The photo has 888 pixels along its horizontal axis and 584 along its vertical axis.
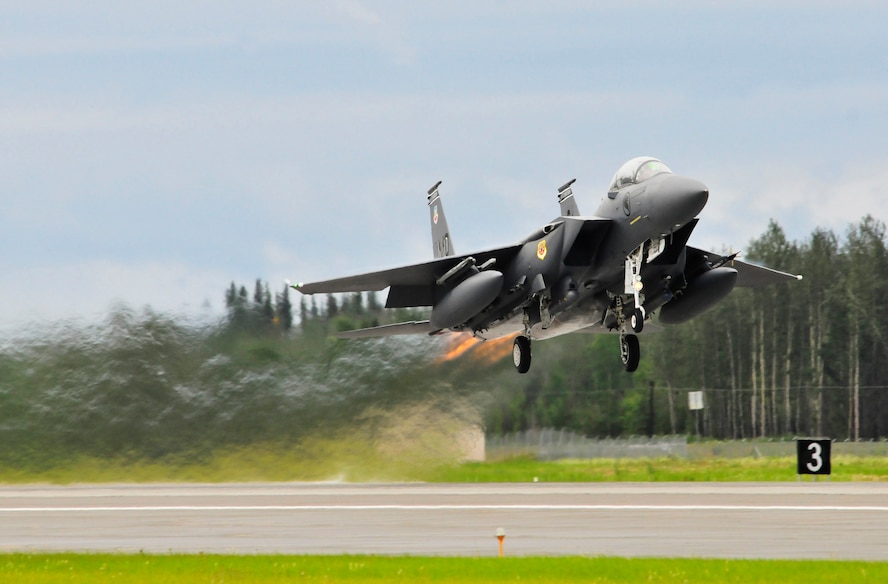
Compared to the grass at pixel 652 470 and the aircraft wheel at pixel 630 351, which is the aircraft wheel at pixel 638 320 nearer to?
the aircraft wheel at pixel 630 351

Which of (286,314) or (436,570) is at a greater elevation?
(286,314)

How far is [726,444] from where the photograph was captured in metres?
38.8

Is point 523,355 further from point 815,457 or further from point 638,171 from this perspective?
point 815,457

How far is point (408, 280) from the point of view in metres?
25.3

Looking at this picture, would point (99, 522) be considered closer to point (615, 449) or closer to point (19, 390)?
point (19, 390)

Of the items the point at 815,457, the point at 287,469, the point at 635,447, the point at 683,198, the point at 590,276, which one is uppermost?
the point at 683,198

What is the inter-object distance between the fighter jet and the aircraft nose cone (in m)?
0.02

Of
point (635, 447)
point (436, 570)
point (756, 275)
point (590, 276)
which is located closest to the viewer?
point (436, 570)

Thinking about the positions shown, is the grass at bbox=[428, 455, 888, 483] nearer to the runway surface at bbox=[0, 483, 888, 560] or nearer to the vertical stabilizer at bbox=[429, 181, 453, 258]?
the runway surface at bbox=[0, 483, 888, 560]

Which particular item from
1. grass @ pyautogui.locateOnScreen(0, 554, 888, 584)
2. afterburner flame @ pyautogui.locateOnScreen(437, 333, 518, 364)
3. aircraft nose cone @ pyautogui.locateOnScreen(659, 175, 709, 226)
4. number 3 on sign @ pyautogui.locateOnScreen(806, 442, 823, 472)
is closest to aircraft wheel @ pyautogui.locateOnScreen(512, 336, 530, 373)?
aircraft nose cone @ pyautogui.locateOnScreen(659, 175, 709, 226)

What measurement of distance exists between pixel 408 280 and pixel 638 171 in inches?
242

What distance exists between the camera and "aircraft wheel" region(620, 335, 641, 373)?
888 inches

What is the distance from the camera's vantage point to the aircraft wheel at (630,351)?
2256cm

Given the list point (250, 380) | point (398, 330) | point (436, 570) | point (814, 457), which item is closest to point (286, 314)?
point (250, 380)
